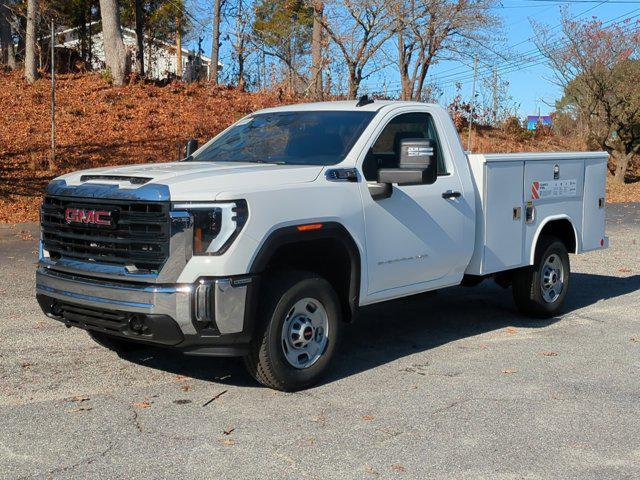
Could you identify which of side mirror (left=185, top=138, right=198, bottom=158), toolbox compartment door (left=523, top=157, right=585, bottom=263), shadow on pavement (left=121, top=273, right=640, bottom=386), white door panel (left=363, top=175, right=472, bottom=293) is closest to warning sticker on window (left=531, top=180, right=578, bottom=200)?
toolbox compartment door (left=523, top=157, right=585, bottom=263)

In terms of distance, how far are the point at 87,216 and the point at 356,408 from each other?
7.18ft

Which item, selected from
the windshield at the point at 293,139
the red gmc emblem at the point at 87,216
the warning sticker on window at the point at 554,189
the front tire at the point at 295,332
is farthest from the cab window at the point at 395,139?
the red gmc emblem at the point at 87,216

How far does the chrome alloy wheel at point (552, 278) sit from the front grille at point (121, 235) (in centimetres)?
446

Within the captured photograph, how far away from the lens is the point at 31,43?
24.3 meters

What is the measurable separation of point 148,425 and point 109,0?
21.6 meters

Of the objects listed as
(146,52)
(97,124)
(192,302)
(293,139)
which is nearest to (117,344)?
(192,302)

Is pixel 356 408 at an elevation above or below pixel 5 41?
below

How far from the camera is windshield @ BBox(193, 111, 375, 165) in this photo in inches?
250

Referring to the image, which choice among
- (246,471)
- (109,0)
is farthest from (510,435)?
(109,0)

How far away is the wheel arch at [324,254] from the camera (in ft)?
17.8

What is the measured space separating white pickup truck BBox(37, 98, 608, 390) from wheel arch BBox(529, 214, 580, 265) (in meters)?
0.30

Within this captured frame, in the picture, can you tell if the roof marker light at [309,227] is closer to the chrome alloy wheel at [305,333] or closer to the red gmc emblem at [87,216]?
the chrome alloy wheel at [305,333]

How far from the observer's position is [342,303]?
611 centimetres

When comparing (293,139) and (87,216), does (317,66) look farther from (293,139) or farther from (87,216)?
(87,216)
